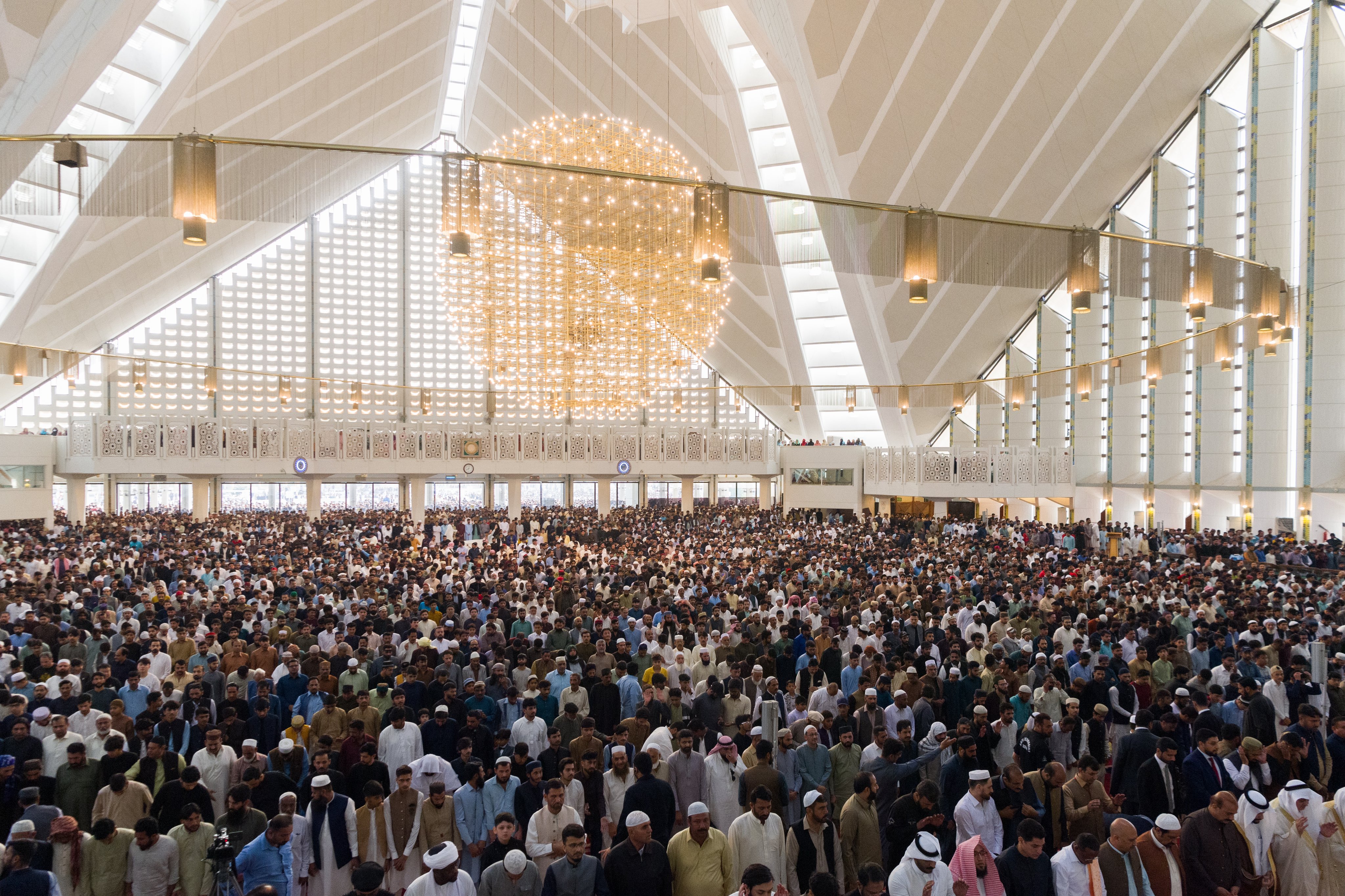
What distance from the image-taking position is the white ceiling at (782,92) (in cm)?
1339

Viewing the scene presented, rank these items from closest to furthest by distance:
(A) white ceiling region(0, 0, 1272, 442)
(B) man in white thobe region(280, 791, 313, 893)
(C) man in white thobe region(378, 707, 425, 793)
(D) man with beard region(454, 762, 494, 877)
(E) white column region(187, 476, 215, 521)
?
(B) man in white thobe region(280, 791, 313, 893) → (D) man with beard region(454, 762, 494, 877) → (C) man in white thobe region(378, 707, 425, 793) → (A) white ceiling region(0, 0, 1272, 442) → (E) white column region(187, 476, 215, 521)

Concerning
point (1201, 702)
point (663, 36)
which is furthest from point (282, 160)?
point (663, 36)

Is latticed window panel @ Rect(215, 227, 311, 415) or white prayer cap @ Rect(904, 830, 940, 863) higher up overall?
latticed window panel @ Rect(215, 227, 311, 415)

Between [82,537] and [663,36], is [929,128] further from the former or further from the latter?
[82,537]

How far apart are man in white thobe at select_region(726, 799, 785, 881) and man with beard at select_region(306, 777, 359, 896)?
74.1 inches

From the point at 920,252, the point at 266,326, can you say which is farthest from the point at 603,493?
the point at 920,252

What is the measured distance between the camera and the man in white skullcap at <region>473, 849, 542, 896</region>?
3689mm

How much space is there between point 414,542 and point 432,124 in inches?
634

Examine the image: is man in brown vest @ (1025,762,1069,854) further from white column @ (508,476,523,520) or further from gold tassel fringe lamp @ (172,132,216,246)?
white column @ (508,476,523,520)

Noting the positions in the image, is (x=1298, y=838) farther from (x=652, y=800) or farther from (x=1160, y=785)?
(x=652, y=800)

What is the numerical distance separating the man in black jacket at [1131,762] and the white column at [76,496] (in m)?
24.6

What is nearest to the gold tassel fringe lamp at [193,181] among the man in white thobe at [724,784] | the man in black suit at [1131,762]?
the man in white thobe at [724,784]

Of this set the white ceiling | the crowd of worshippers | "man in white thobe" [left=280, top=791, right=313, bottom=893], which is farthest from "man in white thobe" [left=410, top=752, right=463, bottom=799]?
the white ceiling

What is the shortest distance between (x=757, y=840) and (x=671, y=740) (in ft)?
4.19
